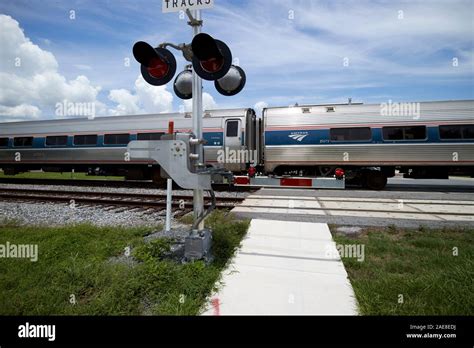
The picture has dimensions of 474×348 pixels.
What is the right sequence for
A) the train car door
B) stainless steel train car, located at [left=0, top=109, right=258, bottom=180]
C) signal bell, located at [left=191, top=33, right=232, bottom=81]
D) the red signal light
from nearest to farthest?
signal bell, located at [left=191, top=33, right=232, bottom=81] < the red signal light < the train car door < stainless steel train car, located at [left=0, top=109, right=258, bottom=180]

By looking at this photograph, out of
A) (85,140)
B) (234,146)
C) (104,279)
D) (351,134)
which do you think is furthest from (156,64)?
(85,140)

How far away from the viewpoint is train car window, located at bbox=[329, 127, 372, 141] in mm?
12812

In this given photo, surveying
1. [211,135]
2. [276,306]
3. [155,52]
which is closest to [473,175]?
[211,135]

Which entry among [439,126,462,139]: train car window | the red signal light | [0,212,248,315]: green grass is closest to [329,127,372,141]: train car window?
[439,126,462,139]: train car window

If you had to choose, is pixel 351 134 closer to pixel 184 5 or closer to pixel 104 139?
pixel 184 5

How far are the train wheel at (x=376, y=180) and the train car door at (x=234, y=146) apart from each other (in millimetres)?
6429

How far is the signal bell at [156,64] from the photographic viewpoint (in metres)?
3.73

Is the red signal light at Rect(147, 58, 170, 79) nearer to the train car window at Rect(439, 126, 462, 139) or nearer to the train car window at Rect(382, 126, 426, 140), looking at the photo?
the train car window at Rect(382, 126, 426, 140)

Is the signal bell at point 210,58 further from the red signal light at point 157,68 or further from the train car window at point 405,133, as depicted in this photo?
the train car window at point 405,133

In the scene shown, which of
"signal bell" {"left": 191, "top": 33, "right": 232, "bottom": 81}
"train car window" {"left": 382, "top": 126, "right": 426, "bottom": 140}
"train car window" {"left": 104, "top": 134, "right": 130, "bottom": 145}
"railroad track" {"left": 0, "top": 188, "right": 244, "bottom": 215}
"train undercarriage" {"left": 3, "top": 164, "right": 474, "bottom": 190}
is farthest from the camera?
"train car window" {"left": 104, "top": 134, "right": 130, "bottom": 145}

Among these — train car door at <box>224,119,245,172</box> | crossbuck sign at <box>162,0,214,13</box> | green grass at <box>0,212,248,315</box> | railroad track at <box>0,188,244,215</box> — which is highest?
crossbuck sign at <box>162,0,214,13</box>

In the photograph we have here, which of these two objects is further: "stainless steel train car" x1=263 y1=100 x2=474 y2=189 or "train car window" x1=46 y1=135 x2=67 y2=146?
"train car window" x1=46 y1=135 x2=67 y2=146

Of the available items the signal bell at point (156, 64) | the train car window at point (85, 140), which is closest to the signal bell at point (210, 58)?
the signal bell at point (156, 64)

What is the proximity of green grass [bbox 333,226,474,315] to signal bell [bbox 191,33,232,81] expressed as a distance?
341cm
